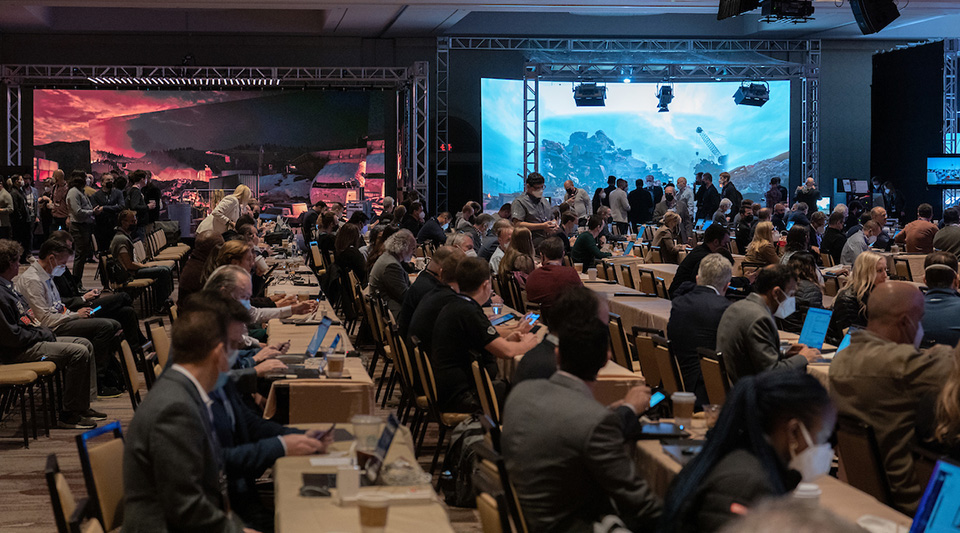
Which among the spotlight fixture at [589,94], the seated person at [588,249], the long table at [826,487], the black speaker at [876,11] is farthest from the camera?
the spotlight fixture at [589,94]

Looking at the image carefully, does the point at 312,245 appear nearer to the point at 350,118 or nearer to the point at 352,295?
the point at 352,295

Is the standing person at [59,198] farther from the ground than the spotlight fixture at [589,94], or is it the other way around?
the spotlight fixture at [589,94]

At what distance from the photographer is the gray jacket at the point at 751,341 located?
492 centimetres

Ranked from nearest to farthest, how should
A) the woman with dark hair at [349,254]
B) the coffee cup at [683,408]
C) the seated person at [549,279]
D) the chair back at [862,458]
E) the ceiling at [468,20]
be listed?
the chair back at [862,458] < the coffee cup at [683,408] < the seated person at [549,279] < the woman with dark hair at [349,254] < the ceiling at [468,20]

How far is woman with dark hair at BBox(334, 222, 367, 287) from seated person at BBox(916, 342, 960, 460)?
7.45 metres

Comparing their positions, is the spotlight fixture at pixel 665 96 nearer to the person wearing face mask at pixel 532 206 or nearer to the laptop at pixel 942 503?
the person wearing face mask at pixel 532 206

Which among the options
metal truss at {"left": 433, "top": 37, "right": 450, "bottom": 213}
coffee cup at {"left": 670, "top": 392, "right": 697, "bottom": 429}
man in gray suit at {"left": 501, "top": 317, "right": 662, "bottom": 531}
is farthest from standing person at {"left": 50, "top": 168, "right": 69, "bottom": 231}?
man in gray suit at {"left": 501, "top": 317, "right": 662, "bottom": 531}

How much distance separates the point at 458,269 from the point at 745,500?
131 inches

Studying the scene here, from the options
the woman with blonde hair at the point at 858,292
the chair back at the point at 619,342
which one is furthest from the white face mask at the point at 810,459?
the woman with blonde hair at the point at 858,292

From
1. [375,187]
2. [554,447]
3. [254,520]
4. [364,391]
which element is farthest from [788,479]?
[375,187]

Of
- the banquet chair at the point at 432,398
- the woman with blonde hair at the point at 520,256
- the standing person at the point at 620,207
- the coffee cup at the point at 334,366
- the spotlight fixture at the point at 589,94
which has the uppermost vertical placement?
the spotlight fixture at the point at 589,94

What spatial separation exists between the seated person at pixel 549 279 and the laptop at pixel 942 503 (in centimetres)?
448

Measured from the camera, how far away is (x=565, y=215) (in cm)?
1241

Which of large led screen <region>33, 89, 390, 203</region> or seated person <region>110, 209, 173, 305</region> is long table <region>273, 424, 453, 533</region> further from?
large led screen <region>33, 89, 390, 203</region>
